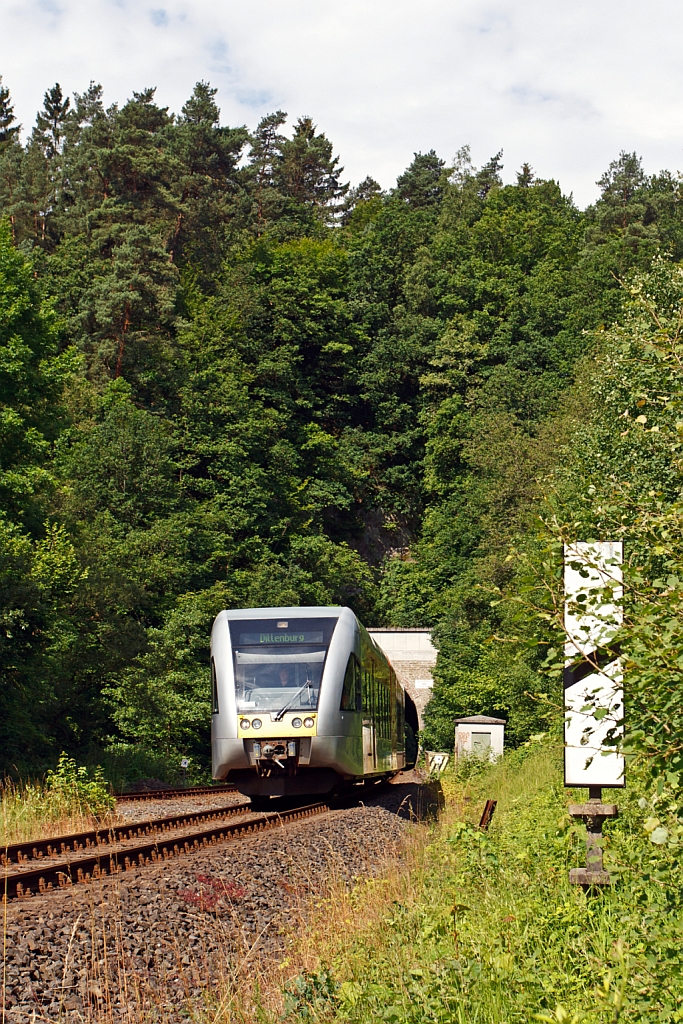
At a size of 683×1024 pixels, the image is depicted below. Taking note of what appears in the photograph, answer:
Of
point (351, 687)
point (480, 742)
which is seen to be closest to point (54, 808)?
point (351, 687)

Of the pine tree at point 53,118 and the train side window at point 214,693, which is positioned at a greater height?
the pine tree at point 53,118

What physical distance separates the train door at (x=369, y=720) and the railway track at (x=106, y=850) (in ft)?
4.01

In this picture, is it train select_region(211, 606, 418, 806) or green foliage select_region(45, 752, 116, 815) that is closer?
train select_region(211, 606, 418, 806)

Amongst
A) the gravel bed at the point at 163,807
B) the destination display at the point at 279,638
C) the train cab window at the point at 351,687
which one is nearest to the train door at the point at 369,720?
the train cab window at the point at 351,687

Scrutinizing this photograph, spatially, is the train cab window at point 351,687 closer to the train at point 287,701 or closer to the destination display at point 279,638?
the train at point 287,701

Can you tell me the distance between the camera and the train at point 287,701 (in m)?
15.0

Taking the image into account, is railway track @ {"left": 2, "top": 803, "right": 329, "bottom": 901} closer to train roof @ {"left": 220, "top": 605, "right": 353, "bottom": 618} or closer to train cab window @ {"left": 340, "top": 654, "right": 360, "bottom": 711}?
train cab window @ {"left": 340, "top": 654, "right": 360, "bottom": 711}

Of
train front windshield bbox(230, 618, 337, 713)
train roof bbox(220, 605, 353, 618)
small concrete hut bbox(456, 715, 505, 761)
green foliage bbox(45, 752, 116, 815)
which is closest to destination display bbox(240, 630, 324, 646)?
train front windshield bbox(230, 618, 337, 713)

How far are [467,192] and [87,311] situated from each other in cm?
3502

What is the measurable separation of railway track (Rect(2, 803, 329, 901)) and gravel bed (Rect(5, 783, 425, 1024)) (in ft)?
1.15

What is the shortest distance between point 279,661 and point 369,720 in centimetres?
288

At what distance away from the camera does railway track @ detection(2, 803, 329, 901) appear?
930 centimetres

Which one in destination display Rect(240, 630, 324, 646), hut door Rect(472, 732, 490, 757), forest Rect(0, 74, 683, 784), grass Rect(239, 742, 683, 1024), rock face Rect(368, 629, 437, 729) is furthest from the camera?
rock face Rect(368, 629, 437, 729)

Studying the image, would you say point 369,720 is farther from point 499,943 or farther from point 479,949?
point 479,949
